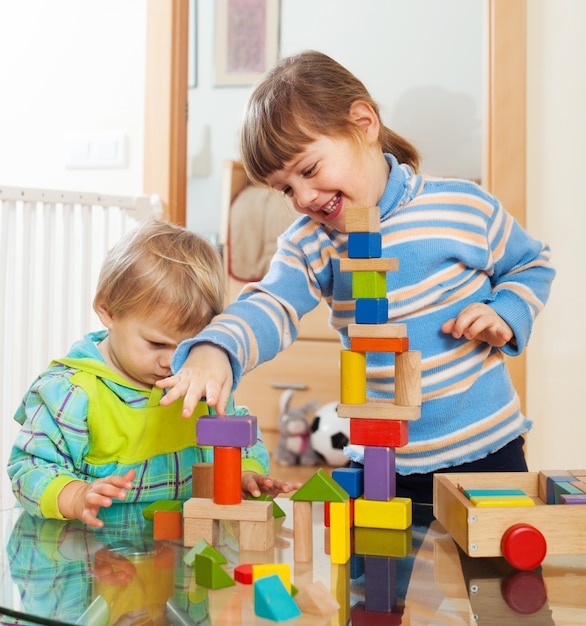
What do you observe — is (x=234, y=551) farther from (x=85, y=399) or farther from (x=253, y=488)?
(x=85, y=399)

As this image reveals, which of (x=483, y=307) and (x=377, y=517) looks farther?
(x=483, y=307)

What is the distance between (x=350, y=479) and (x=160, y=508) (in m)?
0.19

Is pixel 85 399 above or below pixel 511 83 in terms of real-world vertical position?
below

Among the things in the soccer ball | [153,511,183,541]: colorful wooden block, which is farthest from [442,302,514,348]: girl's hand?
the soccer ball

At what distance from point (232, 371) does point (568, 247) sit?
4.87 ft

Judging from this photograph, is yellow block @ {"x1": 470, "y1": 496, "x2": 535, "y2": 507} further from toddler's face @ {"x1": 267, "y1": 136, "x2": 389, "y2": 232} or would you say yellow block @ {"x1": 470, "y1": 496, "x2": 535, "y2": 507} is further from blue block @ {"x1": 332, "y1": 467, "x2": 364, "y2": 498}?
toddler's face @ {"x1": 267, "y1": 136, "x2": 389, "y2": 232}

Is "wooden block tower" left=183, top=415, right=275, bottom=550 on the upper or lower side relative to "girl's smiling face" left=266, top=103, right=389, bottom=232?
lower

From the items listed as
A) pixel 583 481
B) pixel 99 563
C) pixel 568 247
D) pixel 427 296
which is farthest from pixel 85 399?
pixel 568 247

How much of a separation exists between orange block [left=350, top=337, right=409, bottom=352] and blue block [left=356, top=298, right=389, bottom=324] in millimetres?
21

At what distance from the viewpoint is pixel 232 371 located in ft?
2.87

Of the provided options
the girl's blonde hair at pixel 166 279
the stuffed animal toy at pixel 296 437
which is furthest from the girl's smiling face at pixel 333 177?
the stuffed animal toy at pixel 296 437

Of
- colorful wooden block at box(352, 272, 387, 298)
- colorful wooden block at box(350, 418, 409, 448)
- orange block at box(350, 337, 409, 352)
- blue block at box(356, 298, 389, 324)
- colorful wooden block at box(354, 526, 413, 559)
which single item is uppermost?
colorful wooden block at box(352, 272, 387, 298)

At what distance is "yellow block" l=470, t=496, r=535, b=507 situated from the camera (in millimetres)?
710

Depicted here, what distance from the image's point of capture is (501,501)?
0.72m
